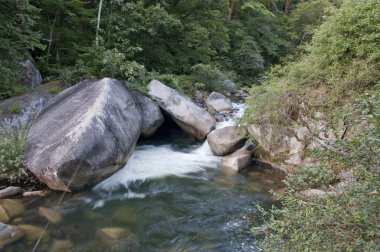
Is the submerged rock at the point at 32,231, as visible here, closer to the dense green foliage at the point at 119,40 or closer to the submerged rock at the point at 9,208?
the submerged rock at the point at 9,208

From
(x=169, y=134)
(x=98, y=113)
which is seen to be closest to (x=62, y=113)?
(x=98, y=113)

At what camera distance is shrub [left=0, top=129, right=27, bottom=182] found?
647 centimetres

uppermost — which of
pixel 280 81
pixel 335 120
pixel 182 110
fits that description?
pixel 280 81

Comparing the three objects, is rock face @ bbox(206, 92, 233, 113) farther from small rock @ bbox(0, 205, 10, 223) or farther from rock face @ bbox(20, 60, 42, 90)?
small rock @ bbox(0, 205, 10, 223)

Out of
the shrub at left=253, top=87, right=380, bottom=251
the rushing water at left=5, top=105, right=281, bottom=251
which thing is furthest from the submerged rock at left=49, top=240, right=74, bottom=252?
the shrub at left=253, top=87, right=380, bottom=251

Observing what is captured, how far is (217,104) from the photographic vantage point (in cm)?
1260

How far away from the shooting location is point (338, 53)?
7.50 m

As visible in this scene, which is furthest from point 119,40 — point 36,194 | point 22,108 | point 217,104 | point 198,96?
point 36,194

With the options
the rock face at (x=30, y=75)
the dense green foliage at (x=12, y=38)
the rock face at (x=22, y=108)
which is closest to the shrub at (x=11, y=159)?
the rock face at (x=22, y=108)

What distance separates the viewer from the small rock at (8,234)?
16.4 feet

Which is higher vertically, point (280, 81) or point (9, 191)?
point (280, 81)

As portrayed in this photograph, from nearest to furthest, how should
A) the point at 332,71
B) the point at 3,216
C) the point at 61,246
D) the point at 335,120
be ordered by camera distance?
the point at 61,246
the point at 3,216
the point at 335,120
the point at 332,71

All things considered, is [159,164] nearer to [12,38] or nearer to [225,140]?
[225,140]

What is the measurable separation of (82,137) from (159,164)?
8.85ft
